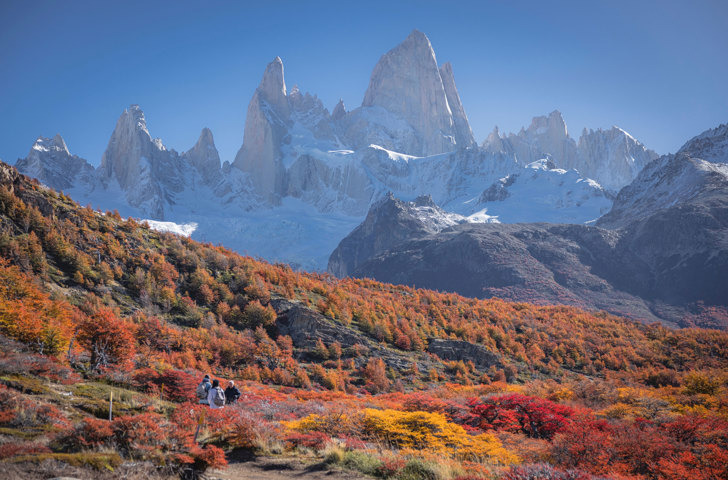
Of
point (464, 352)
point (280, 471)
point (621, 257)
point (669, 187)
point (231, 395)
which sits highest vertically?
point (669, 187)

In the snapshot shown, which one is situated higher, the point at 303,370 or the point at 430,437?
the point at 430,437

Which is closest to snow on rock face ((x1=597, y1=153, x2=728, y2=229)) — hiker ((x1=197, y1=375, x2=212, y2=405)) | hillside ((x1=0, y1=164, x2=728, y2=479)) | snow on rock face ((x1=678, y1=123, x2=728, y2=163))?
snow on rock face ((x1=678, y1=123, x2=728, y2=163))

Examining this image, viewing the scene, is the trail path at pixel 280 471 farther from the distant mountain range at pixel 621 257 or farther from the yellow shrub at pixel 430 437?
the distant mountain range at pixel 621 257

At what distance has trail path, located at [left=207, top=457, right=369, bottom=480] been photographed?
9742 millimetres

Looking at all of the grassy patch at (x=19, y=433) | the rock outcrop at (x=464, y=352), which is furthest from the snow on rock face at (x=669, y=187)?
the grassy patch at (x=19, y=433)

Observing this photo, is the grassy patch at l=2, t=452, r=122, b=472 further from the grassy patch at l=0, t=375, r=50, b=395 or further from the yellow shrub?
the yellow shrub

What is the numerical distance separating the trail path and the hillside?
369mm

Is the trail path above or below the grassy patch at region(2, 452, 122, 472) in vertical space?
below

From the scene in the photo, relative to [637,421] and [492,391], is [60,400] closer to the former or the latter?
[637,421]

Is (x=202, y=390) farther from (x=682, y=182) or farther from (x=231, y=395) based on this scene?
(x=682, y=182)

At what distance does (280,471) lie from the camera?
1032cm

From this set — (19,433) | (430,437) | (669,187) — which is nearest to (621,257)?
(669,187)

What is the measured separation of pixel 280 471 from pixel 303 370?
18.6 meters

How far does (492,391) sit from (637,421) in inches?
434
